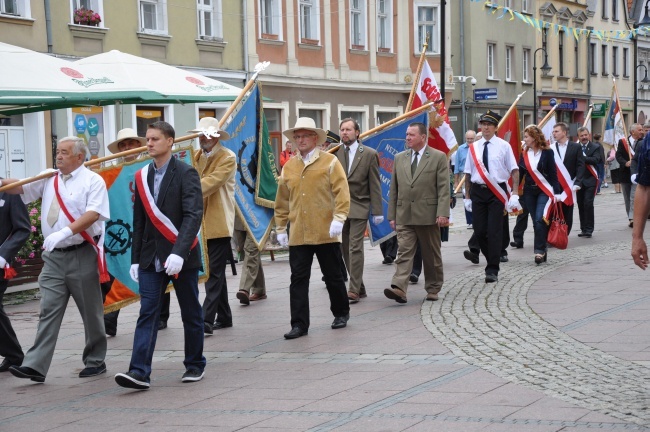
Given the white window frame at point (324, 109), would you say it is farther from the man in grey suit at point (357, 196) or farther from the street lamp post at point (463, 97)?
the man in grey suit at point (357, 196)

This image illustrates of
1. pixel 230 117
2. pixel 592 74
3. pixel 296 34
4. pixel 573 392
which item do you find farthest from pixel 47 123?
pixel 592 74

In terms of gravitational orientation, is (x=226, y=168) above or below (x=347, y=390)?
above

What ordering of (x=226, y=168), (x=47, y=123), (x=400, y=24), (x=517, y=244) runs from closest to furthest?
(x=226, y=168)
(x=517, y=244)
(x=47, y=123)
(x=400, y=24)

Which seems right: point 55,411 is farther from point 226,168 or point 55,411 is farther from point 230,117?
point 230,117

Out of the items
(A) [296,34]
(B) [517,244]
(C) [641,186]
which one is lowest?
(B) [517,244]

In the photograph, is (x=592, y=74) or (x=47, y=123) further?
(x=592, y=74)

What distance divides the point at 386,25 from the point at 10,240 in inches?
1232

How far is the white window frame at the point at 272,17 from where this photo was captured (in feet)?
108

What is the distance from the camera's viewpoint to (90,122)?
26641mm

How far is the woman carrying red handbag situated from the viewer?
15945 mm

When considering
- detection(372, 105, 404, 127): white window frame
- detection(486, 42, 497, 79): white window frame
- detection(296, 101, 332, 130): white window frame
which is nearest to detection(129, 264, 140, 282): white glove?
detection(296, 101, 332, 130): white window frame

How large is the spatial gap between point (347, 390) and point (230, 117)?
4.44m

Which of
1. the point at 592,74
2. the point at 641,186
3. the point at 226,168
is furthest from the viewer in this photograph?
the point at 592,74

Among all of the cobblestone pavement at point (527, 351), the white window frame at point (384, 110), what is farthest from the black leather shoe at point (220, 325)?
the white window frame at point (384, 110)
